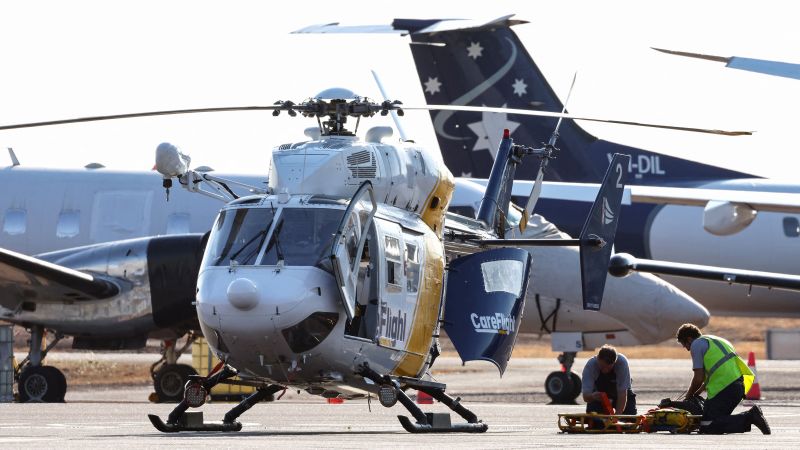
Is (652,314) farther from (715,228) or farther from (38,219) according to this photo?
(38,219)

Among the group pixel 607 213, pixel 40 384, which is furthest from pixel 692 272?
pixel 40 384

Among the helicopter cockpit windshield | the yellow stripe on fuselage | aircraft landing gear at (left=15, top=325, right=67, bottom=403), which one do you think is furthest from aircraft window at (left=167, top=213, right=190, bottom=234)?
the helicopter cockpit windshield

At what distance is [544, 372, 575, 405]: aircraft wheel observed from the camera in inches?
1005

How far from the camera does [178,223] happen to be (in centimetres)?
2806

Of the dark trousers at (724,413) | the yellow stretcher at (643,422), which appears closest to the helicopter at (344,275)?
the yellow stretcher at (643,422)

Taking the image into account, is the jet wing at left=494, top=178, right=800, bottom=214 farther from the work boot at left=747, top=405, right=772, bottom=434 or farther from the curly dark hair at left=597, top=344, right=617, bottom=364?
the work boot at left=747, top=405, right=772, bottom=434

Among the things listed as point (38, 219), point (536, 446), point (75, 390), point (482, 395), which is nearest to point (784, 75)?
point (536, 446)

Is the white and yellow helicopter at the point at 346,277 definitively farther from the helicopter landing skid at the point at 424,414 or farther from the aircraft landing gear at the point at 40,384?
the aircraft landing gear at the point at 40,384

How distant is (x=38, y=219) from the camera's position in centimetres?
2881

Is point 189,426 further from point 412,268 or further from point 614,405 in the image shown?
point 614,405

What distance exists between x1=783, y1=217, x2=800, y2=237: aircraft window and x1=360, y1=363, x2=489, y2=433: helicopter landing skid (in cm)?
2131

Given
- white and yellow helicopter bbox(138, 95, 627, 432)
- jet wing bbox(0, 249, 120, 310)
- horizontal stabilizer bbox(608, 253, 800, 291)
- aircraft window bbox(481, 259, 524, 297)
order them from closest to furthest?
white and yellow helicopter bbox(138, 95, 627, 432), aircraft window bbox(481, 259, 524, 297), horizontal stabilizer bbox(608, 253, 800, 291), jet wing bbox(0, 249, 120, 310)

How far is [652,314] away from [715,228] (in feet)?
7.64

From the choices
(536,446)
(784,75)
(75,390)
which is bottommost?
(75,390)
